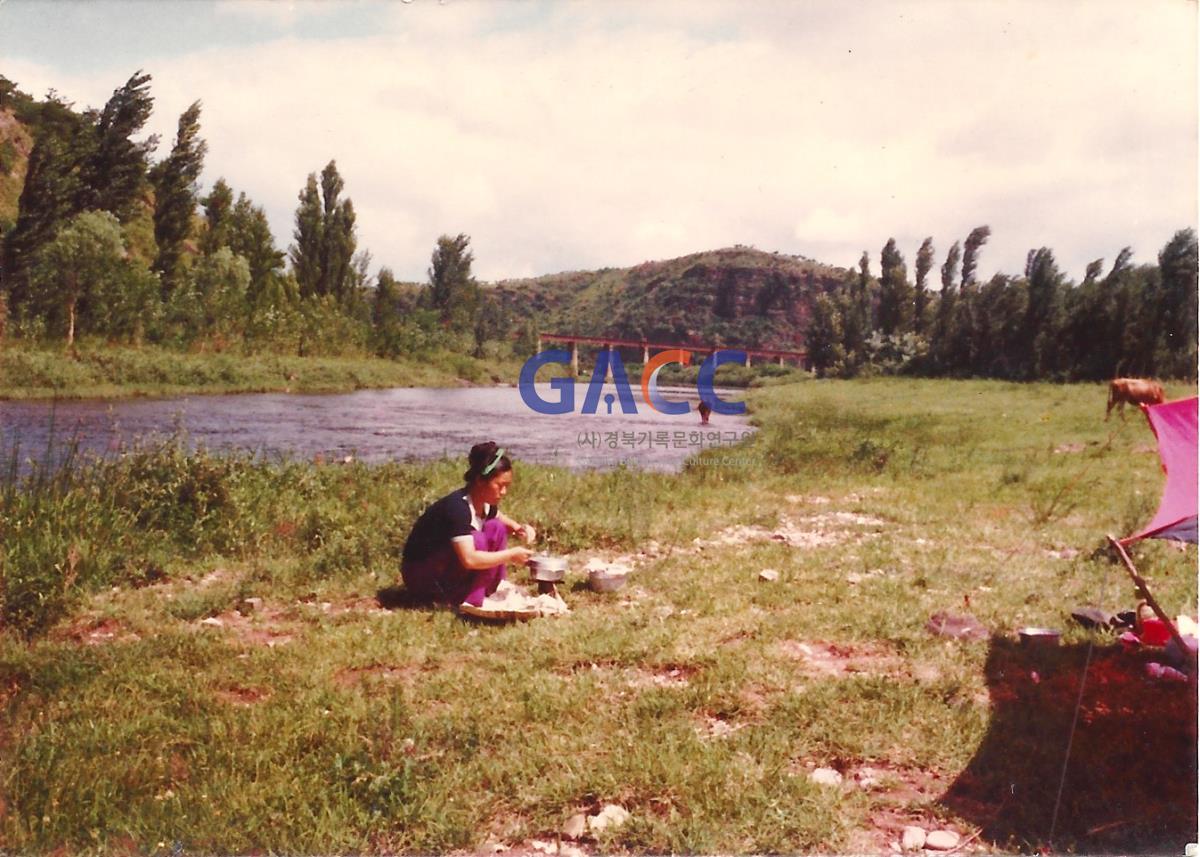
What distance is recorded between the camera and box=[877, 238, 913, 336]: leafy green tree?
53.1 metres

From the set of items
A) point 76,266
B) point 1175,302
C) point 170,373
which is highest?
point 1175,302

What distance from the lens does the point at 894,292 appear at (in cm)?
5356

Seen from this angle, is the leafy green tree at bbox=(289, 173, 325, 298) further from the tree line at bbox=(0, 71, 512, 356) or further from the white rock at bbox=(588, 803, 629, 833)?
the white rock at bbox=(588, 803, 629, 833)

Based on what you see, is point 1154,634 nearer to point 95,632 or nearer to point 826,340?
point 95,632

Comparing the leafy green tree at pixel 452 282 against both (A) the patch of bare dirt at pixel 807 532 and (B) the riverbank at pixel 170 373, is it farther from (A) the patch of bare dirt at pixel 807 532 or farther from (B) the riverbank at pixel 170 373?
(A) the patch of bare dirt at pixel 807 532

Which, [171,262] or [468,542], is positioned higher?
[171,262]

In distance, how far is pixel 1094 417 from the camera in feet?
63.4

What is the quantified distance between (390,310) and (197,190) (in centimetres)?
1060

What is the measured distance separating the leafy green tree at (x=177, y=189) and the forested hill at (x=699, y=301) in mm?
41793

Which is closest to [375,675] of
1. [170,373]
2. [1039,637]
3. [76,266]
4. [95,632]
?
[95,632]

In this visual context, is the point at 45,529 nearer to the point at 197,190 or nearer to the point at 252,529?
the point at 252,529

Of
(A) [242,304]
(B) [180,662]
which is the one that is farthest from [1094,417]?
(A) [242,304]

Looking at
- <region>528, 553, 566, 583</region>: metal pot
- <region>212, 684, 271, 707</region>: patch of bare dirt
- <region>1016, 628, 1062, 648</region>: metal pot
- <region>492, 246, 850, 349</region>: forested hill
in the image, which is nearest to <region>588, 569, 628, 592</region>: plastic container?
<region>528, 553, 566, 583</region>: metal pot

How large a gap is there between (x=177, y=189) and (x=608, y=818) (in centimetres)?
3994
